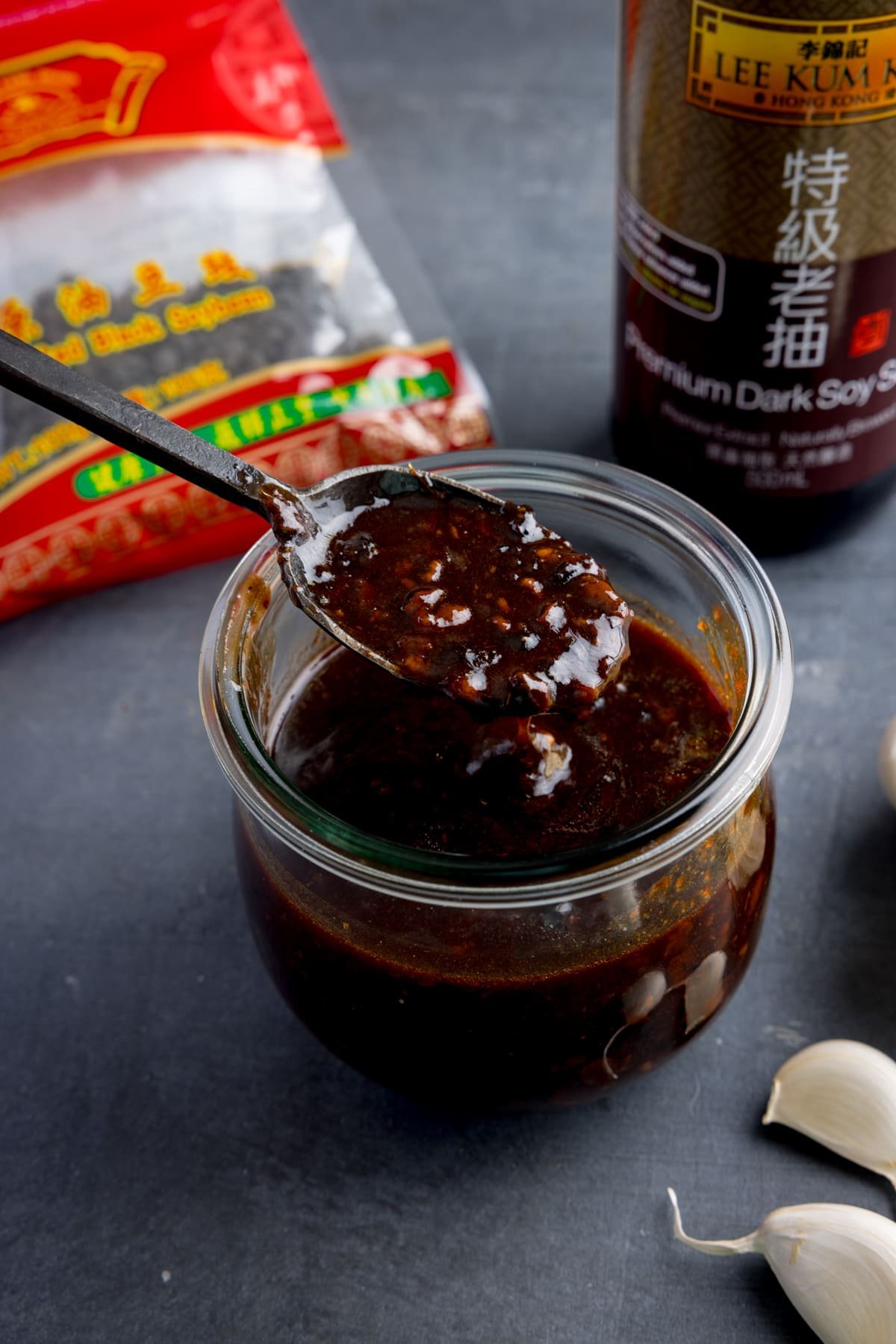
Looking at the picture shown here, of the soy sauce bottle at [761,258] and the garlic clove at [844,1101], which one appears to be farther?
the soy sauce bottle at [761,258]

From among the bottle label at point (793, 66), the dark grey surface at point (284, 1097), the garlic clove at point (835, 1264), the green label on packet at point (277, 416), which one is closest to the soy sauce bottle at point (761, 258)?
the bottle label at point (793, 66)

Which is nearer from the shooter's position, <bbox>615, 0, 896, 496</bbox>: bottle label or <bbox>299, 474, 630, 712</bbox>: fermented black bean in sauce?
<bbox>299, 474, 630, 712</bbox>: fermented black bean in sauce

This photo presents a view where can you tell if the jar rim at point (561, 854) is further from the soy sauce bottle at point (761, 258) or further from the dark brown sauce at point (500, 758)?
the soy sauce bottle at point (761, 258)

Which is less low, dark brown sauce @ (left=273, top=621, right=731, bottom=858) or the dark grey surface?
dark brown sauce @ (left=273, top=621, right=731, bottom=858)

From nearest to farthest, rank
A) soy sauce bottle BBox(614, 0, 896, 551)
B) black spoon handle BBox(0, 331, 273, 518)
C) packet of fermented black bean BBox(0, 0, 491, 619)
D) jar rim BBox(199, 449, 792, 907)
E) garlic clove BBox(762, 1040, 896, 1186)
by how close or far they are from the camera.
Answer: jar rim BBox(199, 449, 792, 907) < black spoon handle BBox(0, 331, 273, 518) < garlic clove BBox(762, 1040, 896, 1186) < soy sauce bottle BBox(614, 0, 896, 551) < packet of fermented black bean BBox(0, 0, 491, 619)

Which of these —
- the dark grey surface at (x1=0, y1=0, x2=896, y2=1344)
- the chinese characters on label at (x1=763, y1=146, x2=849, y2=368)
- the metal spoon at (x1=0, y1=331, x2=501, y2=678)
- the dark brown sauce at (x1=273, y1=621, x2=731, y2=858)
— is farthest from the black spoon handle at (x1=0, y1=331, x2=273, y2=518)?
the chinese characters on label at (x1=763, y1=146, x2=849, y2=368)

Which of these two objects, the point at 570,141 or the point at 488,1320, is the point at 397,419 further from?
the point at 488,1320

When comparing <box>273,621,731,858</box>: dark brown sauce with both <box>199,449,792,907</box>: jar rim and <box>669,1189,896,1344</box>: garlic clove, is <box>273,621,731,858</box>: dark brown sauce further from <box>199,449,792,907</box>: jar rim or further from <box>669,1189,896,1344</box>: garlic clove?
<box>669,1189,896,1344</box>: garlic clove
